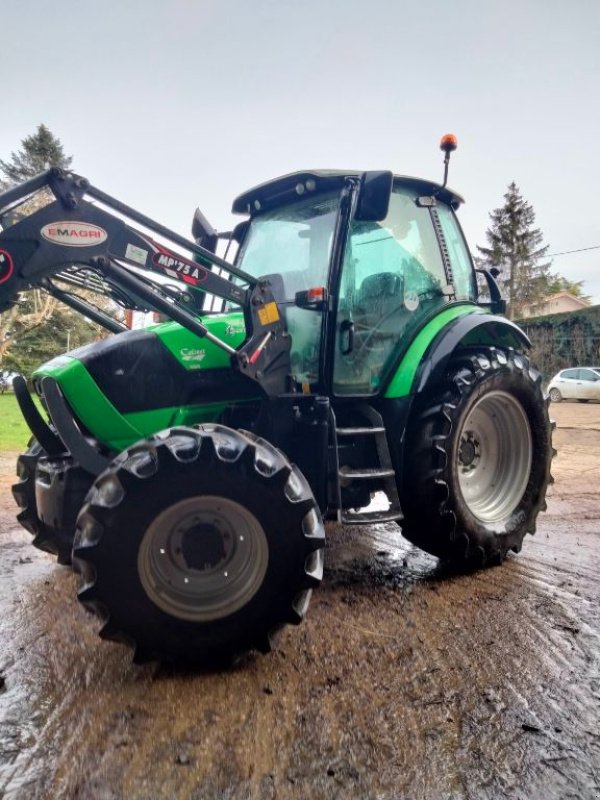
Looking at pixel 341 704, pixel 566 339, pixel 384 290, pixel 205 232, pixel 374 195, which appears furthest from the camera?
pixel 566 339

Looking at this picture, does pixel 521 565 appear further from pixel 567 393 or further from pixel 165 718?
pixel 567 393

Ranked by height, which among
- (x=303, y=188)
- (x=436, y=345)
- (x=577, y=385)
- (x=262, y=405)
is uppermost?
(x=303, y=188)

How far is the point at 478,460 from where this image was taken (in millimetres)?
4145

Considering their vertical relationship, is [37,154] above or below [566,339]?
above

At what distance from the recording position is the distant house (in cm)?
4012

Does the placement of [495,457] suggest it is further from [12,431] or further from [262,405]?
[12,431]

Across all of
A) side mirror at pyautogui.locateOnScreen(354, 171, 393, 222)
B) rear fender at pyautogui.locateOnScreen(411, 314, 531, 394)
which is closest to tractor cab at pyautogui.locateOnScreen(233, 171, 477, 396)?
side mirror at pyautogui.locateOnScreen(354, 171, 393, 222)

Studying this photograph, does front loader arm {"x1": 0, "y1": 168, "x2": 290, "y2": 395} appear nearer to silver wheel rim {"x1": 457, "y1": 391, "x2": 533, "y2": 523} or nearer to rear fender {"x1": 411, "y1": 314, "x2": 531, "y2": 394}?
rear fender {"x1": 411, "y1": 314, "x2": 531, "y2": 394}

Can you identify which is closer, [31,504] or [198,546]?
[198,546]

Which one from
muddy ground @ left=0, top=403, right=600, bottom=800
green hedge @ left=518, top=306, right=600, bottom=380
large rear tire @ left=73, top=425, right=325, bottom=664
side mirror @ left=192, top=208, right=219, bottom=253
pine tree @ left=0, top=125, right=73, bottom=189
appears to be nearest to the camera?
muddy ground @ left=0, top=403, right=600, bottom=800

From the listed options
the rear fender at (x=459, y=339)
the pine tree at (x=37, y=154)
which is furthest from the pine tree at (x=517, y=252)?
the rear fender at (x=459, y=339)

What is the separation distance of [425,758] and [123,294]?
2720 mm

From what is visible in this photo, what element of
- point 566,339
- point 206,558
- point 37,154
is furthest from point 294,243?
point 37,154

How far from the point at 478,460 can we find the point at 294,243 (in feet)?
6.45
